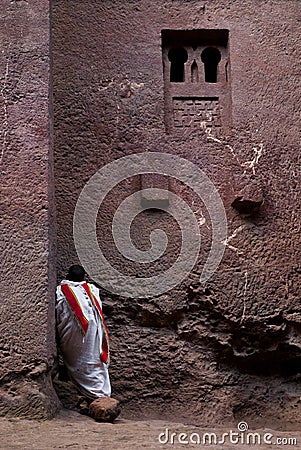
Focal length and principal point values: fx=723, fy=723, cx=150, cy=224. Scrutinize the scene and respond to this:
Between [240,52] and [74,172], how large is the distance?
1487 mm

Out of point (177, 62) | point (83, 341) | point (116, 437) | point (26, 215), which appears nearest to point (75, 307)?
point (83, 341)

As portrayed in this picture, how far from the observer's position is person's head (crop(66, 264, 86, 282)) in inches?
173

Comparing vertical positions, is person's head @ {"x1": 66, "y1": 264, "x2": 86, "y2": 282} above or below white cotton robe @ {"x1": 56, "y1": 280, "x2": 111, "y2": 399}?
above

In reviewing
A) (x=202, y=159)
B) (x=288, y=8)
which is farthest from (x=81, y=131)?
(x=288, y=8)

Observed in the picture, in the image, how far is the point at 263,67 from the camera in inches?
203

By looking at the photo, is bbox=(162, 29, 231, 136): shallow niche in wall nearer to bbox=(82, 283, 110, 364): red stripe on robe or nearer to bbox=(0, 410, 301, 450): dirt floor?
bbox=(82, 283, 110, 364): red stripe on robe

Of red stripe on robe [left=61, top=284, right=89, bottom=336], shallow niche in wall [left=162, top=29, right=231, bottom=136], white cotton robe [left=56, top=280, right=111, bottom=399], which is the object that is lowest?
white cotton robe [left=56, top=280, right=111, bottom=399]

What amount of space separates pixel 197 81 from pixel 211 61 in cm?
26

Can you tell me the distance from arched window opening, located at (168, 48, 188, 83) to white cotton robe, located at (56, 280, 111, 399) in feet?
6.18

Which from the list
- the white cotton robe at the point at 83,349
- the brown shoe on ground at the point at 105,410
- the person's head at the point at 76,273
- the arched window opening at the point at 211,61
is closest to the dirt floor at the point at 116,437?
the brown shoe on ground at the point at 105,410

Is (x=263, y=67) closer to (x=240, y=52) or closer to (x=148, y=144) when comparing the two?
(x=240, y=52)

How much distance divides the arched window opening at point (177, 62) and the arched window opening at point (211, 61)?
146 millimetres

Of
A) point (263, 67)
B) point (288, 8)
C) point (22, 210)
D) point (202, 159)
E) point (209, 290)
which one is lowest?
point (209, 290)

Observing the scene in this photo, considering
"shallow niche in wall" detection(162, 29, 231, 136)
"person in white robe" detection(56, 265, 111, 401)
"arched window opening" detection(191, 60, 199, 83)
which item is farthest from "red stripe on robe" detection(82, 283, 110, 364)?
"arched window opening" detection(191, 60, 199, 83)
